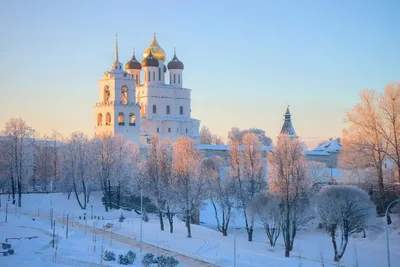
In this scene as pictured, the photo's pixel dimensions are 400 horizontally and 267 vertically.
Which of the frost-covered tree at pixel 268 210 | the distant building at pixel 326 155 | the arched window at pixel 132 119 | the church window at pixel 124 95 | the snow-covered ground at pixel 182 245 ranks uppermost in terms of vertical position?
the church window at pixel 124 95

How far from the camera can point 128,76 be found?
62.1 metres

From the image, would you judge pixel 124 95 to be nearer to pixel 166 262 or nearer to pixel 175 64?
pixel 175 64

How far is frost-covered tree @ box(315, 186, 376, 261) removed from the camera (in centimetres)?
2952

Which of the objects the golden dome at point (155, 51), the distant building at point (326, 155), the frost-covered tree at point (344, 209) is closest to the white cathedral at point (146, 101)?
the golden dome at point (155, 51)

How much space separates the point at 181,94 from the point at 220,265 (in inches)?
1927

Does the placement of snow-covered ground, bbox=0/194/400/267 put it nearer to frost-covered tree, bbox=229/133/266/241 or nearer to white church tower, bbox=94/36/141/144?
frost-covered tree, bbox=229/133/266/241

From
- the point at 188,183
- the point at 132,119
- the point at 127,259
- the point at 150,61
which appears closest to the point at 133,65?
the point at 150,61

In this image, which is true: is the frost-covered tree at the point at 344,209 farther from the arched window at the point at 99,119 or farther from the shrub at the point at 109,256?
the arched window at the point at 99,119

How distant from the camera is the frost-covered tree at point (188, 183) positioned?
3509 cm

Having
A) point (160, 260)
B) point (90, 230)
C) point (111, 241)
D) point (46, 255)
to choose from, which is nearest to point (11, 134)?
point (90, 230)

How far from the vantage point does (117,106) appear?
6153cm

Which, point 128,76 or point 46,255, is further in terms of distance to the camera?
point 128,76

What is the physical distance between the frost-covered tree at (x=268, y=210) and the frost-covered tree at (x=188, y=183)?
378 cm

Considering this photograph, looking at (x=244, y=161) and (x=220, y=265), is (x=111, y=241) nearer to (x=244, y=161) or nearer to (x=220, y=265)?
(x=220, y=265)
